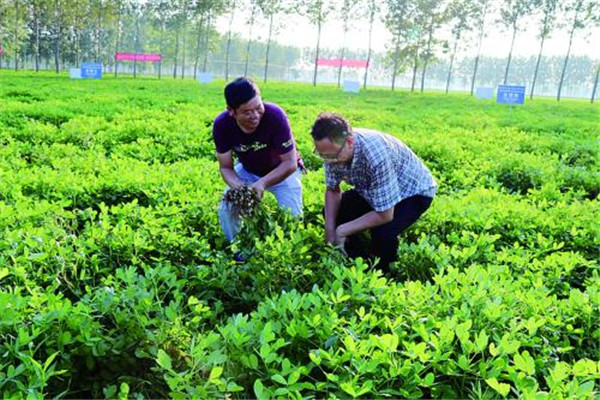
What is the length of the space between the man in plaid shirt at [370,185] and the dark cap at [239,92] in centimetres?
58

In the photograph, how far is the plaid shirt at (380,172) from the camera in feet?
11.4

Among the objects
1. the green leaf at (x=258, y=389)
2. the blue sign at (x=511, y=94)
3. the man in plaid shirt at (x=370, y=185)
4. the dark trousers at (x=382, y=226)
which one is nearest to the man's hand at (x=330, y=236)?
the man in plaid shirt at (x=370, y=185)

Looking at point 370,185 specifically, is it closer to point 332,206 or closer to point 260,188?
point 332,206

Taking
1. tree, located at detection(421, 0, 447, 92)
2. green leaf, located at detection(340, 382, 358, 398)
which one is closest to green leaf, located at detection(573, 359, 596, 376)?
green leaf, located at detection(340, 382, 358, 398)

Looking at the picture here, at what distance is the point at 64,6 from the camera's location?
44.1 meters

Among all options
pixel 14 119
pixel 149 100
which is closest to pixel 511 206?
pixel 14 119

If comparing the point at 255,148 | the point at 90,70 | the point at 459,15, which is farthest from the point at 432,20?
the point at 255,148

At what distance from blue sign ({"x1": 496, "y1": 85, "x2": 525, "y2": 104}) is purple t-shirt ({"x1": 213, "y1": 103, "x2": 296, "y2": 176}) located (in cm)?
1187

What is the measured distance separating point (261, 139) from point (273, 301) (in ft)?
5.93

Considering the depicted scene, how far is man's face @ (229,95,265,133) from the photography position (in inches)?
143

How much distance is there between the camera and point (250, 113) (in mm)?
3686

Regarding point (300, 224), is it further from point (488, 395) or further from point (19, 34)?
point (19, 34)

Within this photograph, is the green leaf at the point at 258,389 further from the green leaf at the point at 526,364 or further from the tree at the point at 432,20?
the tree at the point at 432,20

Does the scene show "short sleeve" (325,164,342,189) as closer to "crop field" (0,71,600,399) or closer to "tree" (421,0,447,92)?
"crop field" (0,71,600,399)
